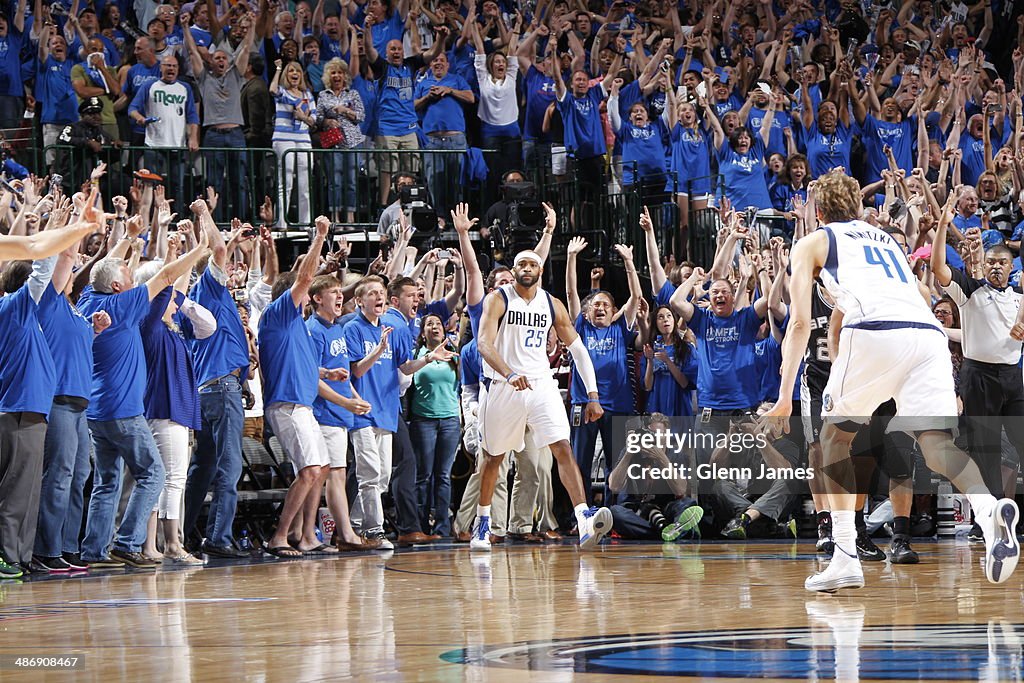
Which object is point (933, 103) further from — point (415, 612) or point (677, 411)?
point (415, 612)

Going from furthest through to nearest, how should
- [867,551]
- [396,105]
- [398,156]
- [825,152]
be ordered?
[825,152], [396,105], [398,156], [867,551]

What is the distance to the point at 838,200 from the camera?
758cm

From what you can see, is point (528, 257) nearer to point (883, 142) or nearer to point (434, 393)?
point (434, 393)

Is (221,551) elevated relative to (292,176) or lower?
lower

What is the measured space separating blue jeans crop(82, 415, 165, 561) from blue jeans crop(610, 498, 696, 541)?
4566 mm

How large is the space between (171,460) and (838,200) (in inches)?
210

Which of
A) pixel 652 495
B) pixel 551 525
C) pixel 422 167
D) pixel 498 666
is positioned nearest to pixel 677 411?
pixel 652 495

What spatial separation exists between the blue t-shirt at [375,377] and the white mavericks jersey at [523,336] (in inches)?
36.1

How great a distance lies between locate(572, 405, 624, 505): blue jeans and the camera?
13.3m

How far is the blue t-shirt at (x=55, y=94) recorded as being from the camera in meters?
15.6

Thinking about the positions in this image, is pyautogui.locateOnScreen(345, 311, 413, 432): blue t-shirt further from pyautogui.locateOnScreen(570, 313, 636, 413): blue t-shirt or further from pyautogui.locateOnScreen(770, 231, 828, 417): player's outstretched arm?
pyautogui.locateOnScreen(770, 231, 828, 417): player's outstretched arm

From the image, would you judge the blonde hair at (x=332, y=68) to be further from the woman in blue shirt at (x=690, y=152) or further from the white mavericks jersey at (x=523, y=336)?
the white mavericks jersey at (x=523, y=336)

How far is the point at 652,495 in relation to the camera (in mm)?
13148

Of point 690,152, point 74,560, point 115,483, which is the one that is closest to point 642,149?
point 690,152
